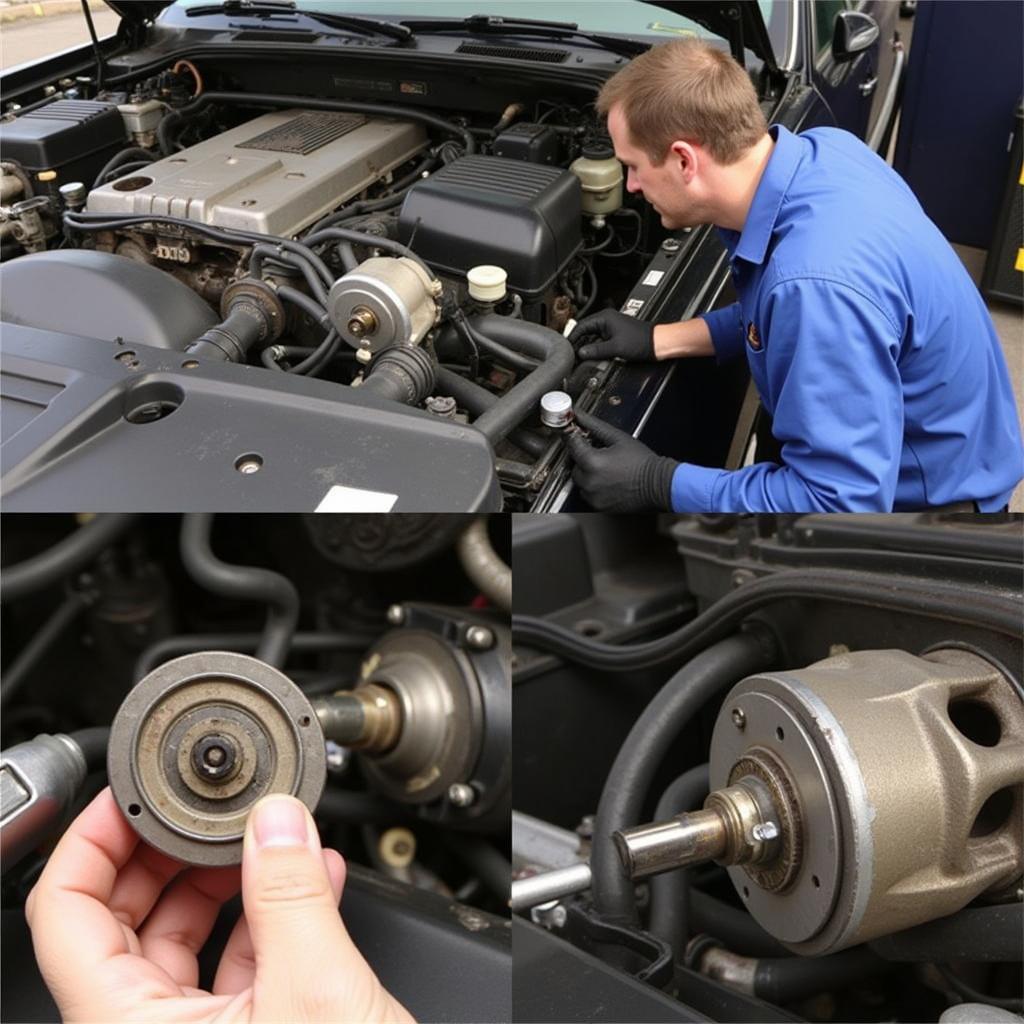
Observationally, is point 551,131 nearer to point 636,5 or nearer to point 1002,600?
point 636,5

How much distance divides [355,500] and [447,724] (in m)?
0.31

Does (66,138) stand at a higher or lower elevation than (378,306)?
higher

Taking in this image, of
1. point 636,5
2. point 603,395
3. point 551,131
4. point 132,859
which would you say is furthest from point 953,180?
point 132,859

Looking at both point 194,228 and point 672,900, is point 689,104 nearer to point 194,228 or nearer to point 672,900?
point 194,228

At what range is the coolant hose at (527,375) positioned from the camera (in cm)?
134

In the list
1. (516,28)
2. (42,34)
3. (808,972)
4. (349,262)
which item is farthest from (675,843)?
(42,34)

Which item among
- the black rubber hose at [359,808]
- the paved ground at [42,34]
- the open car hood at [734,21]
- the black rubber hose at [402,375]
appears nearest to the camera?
the black rubber hose at [359,808]

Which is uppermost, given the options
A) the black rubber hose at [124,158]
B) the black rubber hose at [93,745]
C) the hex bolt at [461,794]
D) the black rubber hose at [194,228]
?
the black rubber hose at [124,158]

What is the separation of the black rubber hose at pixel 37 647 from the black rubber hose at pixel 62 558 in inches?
5.4

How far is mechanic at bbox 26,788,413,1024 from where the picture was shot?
29.3 inches

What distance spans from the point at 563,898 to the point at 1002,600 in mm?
567

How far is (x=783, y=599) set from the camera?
3.50ft

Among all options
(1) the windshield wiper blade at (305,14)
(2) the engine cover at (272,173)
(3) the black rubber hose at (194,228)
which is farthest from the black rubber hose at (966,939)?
(1) the windshield wiper blade at (305,14)

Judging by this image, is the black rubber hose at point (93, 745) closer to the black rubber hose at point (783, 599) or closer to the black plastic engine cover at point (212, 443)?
the black plastic engine cover at point (212, 443)
